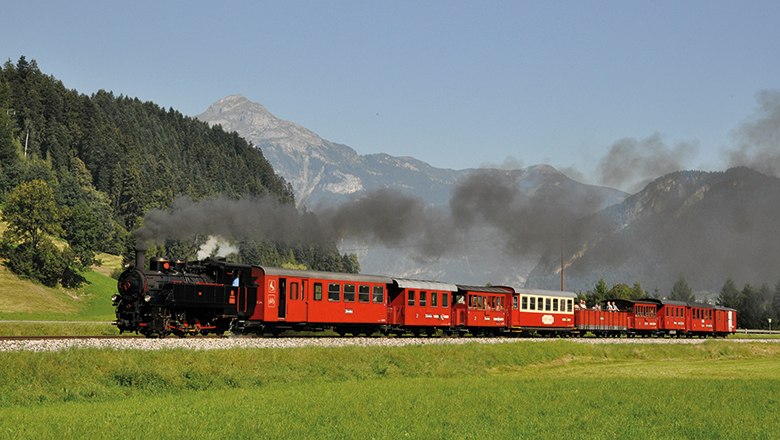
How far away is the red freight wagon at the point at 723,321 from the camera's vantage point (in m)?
84.6

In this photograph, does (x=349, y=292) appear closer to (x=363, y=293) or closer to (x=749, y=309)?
(x=363, y=293)

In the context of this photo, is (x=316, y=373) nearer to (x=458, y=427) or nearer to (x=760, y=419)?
(x=458, y=427)

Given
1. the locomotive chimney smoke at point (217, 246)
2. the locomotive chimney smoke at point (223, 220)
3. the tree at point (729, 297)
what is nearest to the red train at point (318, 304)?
the locomotive chimney smoke at point (223, 220)

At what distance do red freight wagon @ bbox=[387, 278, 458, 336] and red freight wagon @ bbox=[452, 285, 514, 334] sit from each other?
2.50ft

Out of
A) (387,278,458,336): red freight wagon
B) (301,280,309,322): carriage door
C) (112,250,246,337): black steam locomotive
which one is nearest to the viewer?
(112,250,246,337): black steam locomotive

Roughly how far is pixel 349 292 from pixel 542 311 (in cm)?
1908

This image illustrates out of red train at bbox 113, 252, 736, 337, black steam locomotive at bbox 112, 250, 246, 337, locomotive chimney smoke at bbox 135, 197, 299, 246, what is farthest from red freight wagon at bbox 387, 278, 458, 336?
locomotive chimney smoke at bbox 135, 197, 299, 246

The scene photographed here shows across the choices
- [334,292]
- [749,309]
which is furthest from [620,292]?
[334,292]

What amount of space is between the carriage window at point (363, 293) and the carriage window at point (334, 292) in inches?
67.3

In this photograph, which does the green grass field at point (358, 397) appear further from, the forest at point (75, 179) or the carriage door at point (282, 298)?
the forest at point (75, 179)

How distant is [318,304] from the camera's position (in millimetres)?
46469

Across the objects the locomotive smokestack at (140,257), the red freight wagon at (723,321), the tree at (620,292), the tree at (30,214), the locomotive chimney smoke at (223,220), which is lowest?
the red freight wagon at (723,321)

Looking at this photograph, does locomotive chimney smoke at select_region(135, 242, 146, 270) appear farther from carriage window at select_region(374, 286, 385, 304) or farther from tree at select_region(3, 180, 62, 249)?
tree at select_region(3, 180, 62, 249)

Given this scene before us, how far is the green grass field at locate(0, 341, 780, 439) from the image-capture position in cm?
1991
